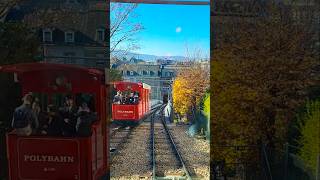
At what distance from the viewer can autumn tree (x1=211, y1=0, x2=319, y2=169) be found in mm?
4668

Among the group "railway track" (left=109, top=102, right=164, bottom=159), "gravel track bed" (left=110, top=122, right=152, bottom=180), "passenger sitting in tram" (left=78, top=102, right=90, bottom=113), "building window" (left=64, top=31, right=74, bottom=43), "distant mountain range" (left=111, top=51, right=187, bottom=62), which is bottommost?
"gravel track bed" (left=110, top=122, right=152, bottom=180)

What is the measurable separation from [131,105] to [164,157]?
677 mm

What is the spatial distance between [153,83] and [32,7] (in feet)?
4.89

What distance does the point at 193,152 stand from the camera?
4883 millimetres

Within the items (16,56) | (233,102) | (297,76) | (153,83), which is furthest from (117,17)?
(297,76)

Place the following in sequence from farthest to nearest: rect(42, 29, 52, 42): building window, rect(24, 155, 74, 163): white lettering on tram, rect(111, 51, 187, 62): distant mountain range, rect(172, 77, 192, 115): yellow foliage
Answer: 1. rect(172, 77, 192, 115): yellow foliage
2. rect(111, 51, 187, 62): distant mountain range
3. rect(42, 29, 52, 42): building window
4. rect(24, 155, 74, 163): white lettering on tram

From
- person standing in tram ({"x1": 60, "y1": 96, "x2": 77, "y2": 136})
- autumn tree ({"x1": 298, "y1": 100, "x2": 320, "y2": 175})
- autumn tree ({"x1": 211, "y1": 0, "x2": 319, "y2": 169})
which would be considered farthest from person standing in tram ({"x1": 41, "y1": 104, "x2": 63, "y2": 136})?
autumn tree ({"x1": 298, "y1": 100, "x2": 320, "y2": 175})

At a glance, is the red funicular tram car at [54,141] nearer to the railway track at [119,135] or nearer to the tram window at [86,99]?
the tram window at [86,99]

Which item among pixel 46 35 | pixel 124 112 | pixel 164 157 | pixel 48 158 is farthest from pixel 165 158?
pixel 46 35

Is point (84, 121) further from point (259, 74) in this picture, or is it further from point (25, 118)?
point (259, 74)

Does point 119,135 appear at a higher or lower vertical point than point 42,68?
lower

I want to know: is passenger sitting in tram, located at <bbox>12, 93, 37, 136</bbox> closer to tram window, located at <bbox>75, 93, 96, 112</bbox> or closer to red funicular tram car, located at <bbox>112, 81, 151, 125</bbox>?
tram window, located at <bbox>75, 93, 96, 112</bbox>

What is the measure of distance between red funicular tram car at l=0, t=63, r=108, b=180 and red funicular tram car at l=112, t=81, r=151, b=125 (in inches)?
13.4

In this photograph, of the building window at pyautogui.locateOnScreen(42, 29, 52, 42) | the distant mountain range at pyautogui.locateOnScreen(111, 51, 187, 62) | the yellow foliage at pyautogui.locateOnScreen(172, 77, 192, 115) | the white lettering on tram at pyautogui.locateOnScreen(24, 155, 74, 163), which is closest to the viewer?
the white lettering on tram at pyautogui.locateOnScreen(24, 155, 74, 163)
